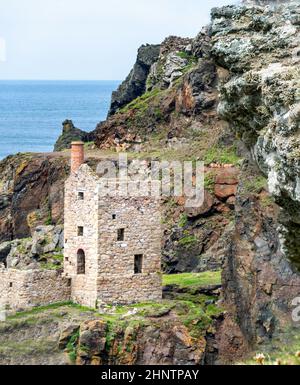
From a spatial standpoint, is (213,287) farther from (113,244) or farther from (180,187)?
(180,187)

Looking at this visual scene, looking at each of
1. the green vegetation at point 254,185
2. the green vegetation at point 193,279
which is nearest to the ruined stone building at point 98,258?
the green vegetation at point 193,279

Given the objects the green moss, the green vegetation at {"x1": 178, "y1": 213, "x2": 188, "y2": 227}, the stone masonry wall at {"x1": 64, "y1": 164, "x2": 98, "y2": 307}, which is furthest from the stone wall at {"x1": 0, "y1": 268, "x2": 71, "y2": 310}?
the green vegetation at {"x1": 178, "y1": 213, "x2": 188, "y2": 227}

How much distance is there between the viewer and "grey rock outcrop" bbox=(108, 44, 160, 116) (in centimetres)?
7575

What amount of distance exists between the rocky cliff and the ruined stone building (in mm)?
1811

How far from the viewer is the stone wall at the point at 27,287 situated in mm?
41750

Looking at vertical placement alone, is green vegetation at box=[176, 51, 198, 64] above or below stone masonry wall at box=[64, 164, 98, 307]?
above

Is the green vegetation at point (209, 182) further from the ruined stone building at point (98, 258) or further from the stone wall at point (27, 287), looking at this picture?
the stone wall at point (27, 287)

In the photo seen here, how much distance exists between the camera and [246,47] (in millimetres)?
16797

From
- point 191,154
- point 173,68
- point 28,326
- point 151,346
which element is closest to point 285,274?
point 151,346

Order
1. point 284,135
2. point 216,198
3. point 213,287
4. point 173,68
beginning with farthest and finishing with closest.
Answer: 1. point 173,68
2. point 216,198
3. point 213,287
4. point 284,135

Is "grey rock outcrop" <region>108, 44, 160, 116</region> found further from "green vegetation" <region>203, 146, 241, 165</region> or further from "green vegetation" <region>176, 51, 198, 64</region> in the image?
"green vegetation" <region>203, 146, 241, 165</region>

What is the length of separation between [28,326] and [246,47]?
24.7m

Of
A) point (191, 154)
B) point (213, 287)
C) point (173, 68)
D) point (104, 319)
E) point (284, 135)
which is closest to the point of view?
point (284, 135)

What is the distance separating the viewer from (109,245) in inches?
1628
